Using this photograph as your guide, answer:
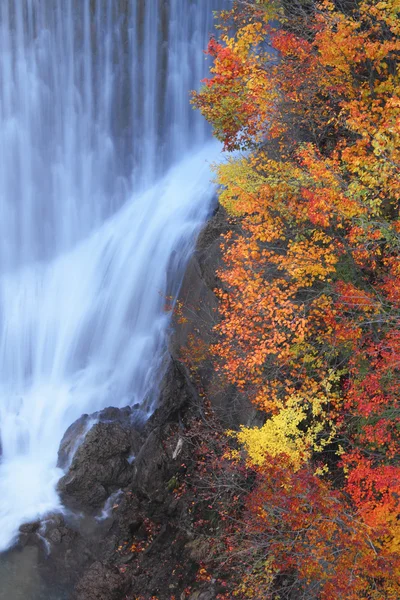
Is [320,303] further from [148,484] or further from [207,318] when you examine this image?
[148,484]

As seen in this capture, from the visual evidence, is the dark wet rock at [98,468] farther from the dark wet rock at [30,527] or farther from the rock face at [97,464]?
the dark wet rock at [30,527]

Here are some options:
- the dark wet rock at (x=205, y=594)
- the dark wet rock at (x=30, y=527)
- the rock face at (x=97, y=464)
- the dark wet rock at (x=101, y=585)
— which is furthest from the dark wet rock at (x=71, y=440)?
the dark wet rock at (x=205, y=594)

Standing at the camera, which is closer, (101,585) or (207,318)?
(101,585)

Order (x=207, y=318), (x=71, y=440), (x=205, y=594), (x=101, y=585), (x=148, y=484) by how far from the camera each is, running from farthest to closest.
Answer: (x=71, y=440) → (x=207, y=318) → (x=148, y=484) → (x=101, y=585) → (x=205, y=594)

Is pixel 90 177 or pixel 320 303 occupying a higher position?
pixel 90 177

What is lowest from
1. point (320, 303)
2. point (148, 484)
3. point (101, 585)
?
point (101, 585)

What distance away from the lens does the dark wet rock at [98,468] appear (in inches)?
562

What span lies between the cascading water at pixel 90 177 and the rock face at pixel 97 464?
114 inches

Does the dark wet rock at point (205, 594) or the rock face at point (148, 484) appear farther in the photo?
the rock face at point (148, 484)

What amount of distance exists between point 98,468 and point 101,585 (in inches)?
127

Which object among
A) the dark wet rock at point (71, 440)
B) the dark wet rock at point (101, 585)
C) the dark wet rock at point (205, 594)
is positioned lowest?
the dark wet rock at point (205, 594)

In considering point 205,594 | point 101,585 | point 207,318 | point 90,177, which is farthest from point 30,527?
point 90,177

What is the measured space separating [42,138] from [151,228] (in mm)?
8379

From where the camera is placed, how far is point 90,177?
25.4m
